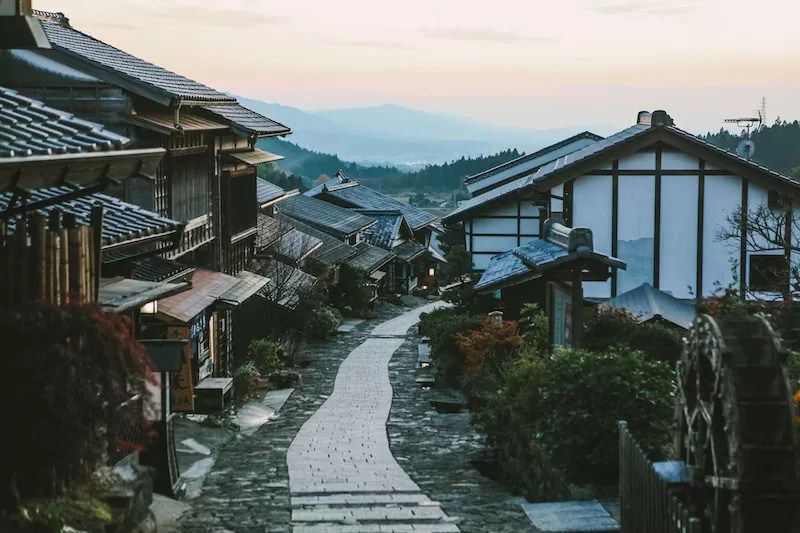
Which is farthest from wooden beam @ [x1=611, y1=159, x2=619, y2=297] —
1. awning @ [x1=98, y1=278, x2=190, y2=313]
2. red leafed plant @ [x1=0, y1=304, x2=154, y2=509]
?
red leafed plant @ [x1=0, y1=304, x2=154, y2=509]

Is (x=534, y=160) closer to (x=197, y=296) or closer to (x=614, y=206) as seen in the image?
(x=614, y=206)

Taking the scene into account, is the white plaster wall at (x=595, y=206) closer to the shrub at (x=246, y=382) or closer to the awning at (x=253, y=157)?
the awning at (x=253, y=157)

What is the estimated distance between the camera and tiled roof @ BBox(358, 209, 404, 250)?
69.9 meters

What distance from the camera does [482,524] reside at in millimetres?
13344

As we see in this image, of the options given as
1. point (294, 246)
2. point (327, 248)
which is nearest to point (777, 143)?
point (327, 248)

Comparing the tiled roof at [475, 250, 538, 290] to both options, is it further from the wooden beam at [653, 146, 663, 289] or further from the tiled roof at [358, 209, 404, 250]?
the tiled roof at [358, 209, 404, 250]

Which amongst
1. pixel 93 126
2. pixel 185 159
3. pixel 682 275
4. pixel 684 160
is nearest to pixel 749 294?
pixel 682 275

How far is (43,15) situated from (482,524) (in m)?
17.0

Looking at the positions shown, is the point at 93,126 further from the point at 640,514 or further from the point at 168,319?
the point at 168,319

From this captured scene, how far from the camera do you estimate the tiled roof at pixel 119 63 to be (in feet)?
68.2

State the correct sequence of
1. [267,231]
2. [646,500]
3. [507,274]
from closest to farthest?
1. [646,500]
2. [507,274]
3. [267,231]

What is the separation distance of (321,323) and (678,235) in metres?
20.1

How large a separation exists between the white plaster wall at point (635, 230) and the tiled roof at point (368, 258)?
29270mm

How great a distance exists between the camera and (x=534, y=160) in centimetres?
5078
